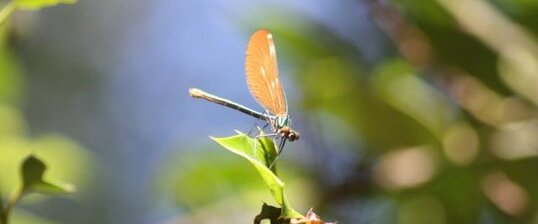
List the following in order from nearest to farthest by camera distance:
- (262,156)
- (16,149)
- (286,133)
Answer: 1. (262,156)
2. (286,133)
3. (16,149)

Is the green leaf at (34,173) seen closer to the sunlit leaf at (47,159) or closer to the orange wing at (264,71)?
the orange wing at (264,71)

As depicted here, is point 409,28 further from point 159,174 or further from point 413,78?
point 159,174

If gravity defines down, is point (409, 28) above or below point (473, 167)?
above

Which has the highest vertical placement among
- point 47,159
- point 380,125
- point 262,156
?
point 47,159

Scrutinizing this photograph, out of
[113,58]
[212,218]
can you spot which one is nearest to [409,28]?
[212,218]

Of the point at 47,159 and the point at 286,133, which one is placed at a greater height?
the point at 47,159

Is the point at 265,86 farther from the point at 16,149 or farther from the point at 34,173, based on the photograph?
the point at 16,149

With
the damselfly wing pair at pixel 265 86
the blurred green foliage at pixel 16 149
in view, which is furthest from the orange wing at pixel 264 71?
the blurred green foliage at pixel 16 149

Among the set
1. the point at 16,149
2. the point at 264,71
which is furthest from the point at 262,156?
the point at 16,149
